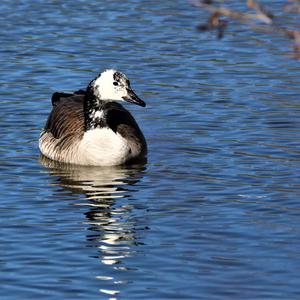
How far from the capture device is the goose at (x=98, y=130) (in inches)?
635

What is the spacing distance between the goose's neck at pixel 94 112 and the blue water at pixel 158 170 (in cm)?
79

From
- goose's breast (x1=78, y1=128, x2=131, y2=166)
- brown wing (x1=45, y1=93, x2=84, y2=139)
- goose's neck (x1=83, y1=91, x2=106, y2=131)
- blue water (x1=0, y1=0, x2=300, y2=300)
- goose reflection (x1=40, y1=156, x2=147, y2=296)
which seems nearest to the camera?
blue water (x1=0, y1=0, x2=300, y2=300)

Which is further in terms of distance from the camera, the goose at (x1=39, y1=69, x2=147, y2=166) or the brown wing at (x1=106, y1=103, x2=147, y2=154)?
the brown wing at (x1=106, y1=103, x2=147, y2=154)

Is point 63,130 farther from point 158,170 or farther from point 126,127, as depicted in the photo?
point 158,170

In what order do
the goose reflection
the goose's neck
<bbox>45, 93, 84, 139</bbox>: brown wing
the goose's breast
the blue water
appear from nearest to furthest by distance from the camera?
the blue water, the goose reflection, the goose's breast, the goose's neck, <bbox>45, 93, 84, 139</bbox>: brown wing

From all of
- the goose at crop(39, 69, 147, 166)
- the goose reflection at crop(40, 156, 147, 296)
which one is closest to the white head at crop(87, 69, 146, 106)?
the goose at crop(39, 69, 147, 166)

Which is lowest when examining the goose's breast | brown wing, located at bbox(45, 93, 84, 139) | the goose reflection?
the goose reflection

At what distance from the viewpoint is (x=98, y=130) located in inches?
646

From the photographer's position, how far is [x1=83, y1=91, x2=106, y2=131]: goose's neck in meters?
16.4

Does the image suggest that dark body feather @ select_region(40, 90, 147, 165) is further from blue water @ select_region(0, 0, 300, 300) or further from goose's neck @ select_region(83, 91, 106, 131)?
blue water @ select_region(0, 0, 300, 300)

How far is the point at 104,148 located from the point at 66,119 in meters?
1.36

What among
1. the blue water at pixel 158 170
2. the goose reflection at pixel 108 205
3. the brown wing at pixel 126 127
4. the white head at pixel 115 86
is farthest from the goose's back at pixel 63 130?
the white head at pixel 115 86

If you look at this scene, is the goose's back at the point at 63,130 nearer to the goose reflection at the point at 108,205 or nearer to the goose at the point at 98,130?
the goose at the point at 98,130

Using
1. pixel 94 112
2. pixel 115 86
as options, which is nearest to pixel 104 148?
pixel 94 112
